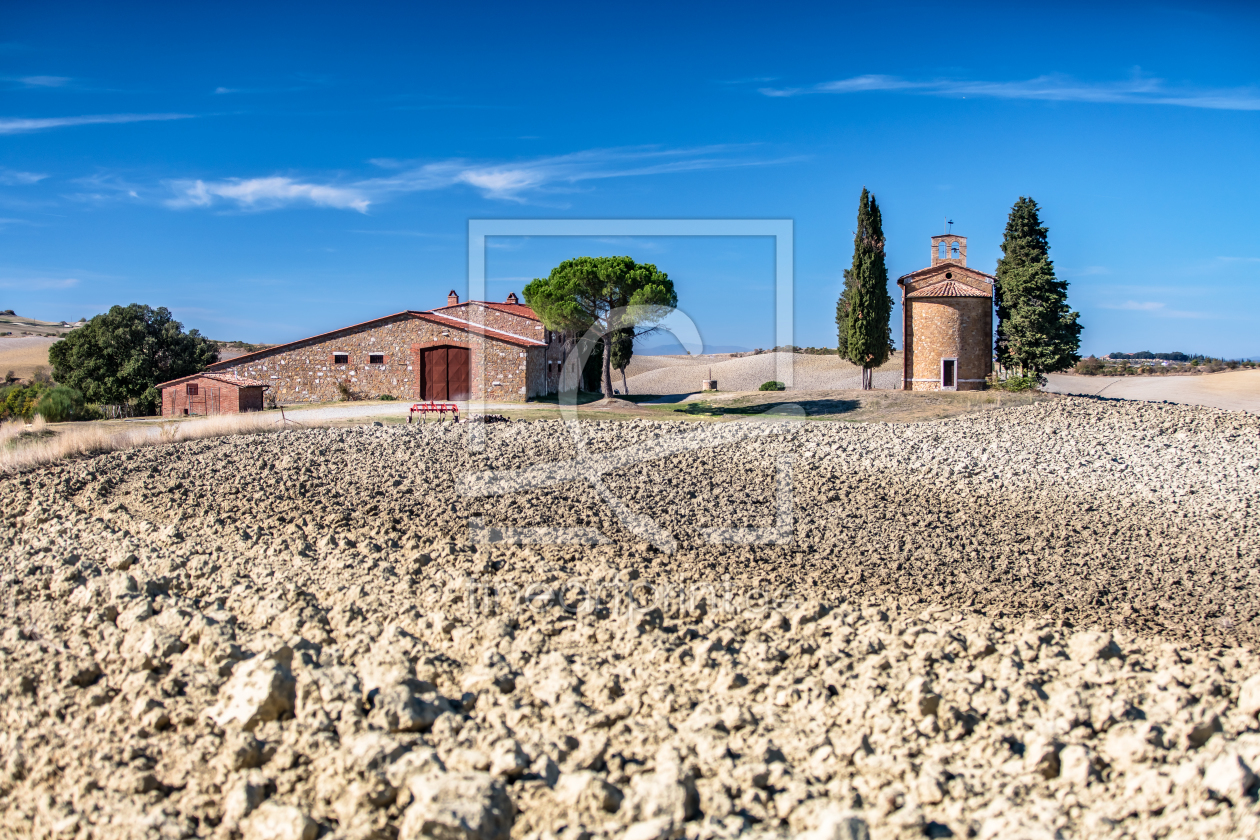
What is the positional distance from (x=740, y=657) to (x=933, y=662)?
1.40 meters

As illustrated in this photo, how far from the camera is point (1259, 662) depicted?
6.07 meters

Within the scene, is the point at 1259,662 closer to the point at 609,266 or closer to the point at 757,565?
the point at 757,565

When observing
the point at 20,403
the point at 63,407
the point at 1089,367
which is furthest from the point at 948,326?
the point at 1089,367

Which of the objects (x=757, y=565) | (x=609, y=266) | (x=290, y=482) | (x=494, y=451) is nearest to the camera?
(x=757, y=565)

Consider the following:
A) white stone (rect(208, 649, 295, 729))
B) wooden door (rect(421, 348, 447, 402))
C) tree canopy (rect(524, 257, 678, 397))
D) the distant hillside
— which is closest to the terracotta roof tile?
A: wooden door (rect(421, 348, 447, 402))

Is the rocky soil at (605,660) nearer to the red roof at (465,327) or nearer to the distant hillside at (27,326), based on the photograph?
the red roof at (465,327)

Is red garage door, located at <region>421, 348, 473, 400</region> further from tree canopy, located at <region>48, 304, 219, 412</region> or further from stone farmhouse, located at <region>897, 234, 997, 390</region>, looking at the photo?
stone farmhouse, located at <region>897, 234, 997, 390</region>

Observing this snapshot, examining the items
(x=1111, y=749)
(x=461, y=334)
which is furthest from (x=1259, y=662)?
(x=461, y=334)

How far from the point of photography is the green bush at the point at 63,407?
23375mm

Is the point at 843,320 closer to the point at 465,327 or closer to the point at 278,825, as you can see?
the point at 465,327

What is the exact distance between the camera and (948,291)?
27234 millimetres

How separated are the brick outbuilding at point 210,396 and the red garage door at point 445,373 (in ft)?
18.4

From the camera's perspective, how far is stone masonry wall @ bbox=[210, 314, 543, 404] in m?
28.7

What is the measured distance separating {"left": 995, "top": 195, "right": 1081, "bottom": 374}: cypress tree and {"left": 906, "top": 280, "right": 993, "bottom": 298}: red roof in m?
0.84
